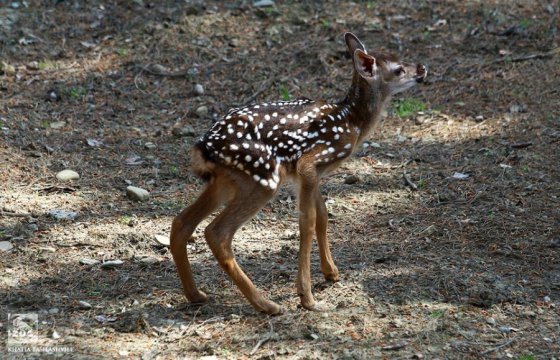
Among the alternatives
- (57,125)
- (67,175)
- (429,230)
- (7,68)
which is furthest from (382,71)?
(7,68)

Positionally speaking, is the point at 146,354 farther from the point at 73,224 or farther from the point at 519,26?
the point at 519,26

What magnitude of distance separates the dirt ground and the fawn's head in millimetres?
1320

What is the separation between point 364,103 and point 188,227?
1780 millimetres

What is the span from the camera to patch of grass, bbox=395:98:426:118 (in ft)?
33.0

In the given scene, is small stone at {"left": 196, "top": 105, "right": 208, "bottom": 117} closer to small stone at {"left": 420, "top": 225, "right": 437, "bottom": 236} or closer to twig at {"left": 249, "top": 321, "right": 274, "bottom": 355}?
small stone at {"left": 420, "top": 225, "right": 437, "bottom": 236}

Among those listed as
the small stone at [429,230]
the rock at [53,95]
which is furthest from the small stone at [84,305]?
the rock at [53,95]

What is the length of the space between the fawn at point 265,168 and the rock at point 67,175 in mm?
2415

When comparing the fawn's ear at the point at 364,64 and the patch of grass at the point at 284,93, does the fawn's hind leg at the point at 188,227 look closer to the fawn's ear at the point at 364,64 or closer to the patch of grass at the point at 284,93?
the fawn's ear at the point at 364,64

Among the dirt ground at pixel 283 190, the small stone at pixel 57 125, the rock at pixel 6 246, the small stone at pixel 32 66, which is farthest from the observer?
the small stone at pixel 32 66

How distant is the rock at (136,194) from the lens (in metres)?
8.07

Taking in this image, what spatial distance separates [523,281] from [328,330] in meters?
1.75

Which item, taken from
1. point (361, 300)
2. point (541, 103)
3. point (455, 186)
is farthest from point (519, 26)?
point (361, 300)

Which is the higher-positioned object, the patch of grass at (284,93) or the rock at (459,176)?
the patch of grass at (284,93)

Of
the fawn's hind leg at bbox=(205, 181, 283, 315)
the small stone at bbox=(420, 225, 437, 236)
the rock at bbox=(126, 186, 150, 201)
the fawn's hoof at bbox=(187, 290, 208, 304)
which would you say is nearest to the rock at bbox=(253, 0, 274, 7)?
the rock at bbox=(126, 186, 150, 201)
